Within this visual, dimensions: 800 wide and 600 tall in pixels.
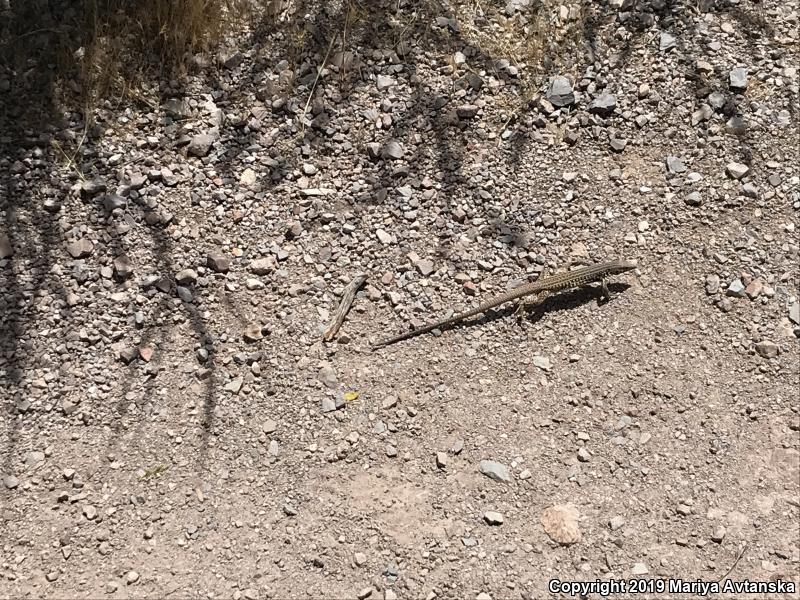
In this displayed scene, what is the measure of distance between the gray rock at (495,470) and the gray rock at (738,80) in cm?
241

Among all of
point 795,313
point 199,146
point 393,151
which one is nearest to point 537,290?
point 393,151

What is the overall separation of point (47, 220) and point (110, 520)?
5.16 ft

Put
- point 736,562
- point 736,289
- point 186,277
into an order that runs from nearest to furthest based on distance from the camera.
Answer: point 736,562 < point 736,289 < point 186,277

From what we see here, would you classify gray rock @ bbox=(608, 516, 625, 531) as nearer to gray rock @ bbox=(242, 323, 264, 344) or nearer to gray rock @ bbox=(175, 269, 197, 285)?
gray rock @ bbox=(242, 323, 264, 344)

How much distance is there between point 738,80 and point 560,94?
95cm

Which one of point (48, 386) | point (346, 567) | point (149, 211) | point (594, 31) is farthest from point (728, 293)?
point (48, 386)

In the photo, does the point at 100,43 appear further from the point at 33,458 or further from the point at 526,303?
the point at 526,303

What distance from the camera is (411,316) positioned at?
3.88 m

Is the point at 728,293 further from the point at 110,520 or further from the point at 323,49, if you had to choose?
the point at 110,520

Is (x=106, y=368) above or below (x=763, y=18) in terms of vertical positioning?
below

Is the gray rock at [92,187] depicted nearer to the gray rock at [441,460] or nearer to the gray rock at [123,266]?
the gray rock at [123,266]

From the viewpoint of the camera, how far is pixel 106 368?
3750 mm

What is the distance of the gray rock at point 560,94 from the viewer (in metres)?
4.26

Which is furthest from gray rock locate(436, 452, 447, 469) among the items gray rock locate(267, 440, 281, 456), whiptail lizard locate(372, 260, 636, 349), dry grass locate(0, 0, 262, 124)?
dry grass locate(0, 0, 262, 124)
